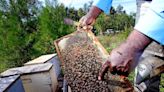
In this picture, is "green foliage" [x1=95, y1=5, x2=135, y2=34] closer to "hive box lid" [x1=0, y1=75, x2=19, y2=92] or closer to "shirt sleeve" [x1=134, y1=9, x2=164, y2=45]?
"hive box lid" [x1=0, y1=75, x2=19, y2=92]

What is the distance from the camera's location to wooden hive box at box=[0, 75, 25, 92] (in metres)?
2.08

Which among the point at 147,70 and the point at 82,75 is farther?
the point at 82,75

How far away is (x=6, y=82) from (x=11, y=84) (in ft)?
0.26

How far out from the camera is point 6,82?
225cm

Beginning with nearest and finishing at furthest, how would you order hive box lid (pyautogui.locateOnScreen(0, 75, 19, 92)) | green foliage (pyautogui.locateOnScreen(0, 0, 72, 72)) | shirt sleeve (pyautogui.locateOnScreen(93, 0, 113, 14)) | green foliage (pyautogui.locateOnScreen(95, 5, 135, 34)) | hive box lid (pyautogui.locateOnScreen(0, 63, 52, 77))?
shirt sleeve (pyautogui.locateOnScreen(93, 0, 113, 14)) → hive box lid (pyautogui.locateOnScreen(0, 75, 19, 92)) → hive box lid (pyautogui.locateOnScreen(0, 63, 52, 77)) → green foliage (pyautogui.locateOnScreen(0, 0, 72, 72)) → green foliage (pyautogui.locateOnScreen(95, 5, 135, 34))

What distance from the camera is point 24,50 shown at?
4473 millimetres

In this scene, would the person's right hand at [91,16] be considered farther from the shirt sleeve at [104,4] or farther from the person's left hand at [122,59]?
the person's left hand at [122,59]

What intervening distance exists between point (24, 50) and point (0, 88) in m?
2.45

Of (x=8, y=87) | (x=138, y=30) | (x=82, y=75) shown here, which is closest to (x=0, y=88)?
(x=8, y=87)

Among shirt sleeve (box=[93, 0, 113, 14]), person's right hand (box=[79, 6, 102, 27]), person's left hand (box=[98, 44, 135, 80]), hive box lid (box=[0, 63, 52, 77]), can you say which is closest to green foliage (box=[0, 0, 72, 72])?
hive box lid (box=[0, 63, 52, 77])

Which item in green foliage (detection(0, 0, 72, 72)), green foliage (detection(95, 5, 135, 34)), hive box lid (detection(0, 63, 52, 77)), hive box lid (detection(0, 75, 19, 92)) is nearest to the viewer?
hive box lid (detection(0, 75, 19, 92))

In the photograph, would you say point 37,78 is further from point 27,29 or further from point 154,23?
point 27,29

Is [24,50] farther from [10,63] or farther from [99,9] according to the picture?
[99,9]

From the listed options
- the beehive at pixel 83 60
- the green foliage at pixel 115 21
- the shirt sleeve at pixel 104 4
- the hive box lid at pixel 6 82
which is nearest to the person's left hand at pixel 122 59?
the beehive at pixel 83 60
